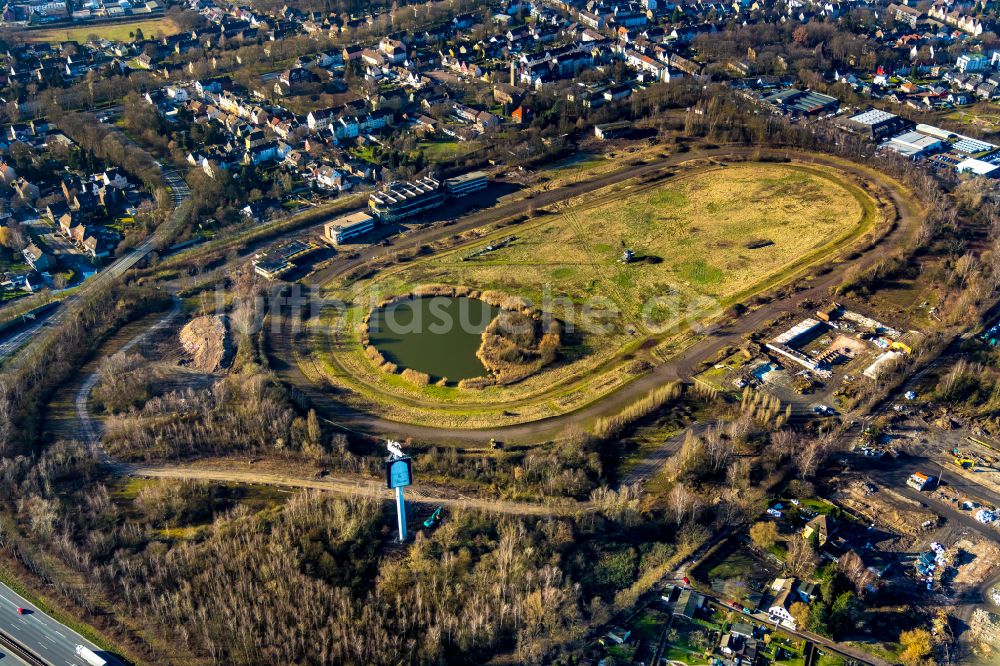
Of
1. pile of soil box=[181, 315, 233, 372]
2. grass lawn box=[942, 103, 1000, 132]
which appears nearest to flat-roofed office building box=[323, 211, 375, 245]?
pile of soil box=[181, 315, 233, 372]

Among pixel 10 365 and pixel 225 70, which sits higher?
pixel 225 70

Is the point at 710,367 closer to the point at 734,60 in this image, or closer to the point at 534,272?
the point at 534,272

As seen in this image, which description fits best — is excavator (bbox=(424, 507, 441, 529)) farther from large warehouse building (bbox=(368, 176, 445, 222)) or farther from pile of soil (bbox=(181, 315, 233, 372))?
large warehouse building (bbox=(368, 176, 445, 222))

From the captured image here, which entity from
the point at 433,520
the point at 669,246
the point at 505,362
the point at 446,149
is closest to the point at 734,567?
the point at 433,520

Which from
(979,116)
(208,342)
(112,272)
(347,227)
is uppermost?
(979,116)

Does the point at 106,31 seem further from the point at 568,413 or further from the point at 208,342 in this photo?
the point at 568,413

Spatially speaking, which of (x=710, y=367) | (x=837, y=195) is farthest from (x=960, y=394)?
(x=837, y=195)
